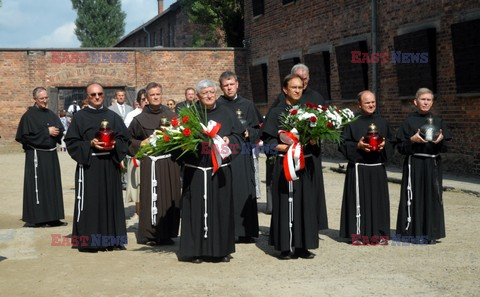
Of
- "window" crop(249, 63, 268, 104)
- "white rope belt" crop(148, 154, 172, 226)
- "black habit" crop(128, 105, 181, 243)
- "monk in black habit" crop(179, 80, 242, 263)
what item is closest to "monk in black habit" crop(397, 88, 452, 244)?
"monk in black habit" crop(179, 80, 242, 263)

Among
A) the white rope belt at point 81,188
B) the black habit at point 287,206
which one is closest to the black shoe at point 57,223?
the white rope belt at point 81,188

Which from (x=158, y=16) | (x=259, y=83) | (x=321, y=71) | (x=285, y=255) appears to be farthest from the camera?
(x=158, y=16)

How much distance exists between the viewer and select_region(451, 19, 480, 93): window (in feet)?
49.5

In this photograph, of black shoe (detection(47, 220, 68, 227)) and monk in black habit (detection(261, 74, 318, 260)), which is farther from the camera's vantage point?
black shoe (detection(47, 220, 68, 227))

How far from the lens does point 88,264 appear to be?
8.08 m

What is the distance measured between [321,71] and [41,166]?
12771mm

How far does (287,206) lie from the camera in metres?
8.20

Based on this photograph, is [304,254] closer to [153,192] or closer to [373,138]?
[373,138]

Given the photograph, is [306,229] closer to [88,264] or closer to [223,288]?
[223,288]

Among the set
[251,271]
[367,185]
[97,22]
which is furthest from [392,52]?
[97,22]

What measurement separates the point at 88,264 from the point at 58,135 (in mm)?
3743

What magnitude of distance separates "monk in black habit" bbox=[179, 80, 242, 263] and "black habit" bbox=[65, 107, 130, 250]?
119 cm

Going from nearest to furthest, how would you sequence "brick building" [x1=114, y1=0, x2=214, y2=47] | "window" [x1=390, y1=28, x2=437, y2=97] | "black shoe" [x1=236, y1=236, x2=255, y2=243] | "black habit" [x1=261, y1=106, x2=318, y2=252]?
"black habit" [x1=261, y1=106, x2=318, y2=252] → "black shoe" [x1=236, y1=236, x2=255, y2=243] → "window" [x1=390, y1=28, x2=437, y2=97] → "brick building" [x1=114, y1=0, x2=214, y2=47]
